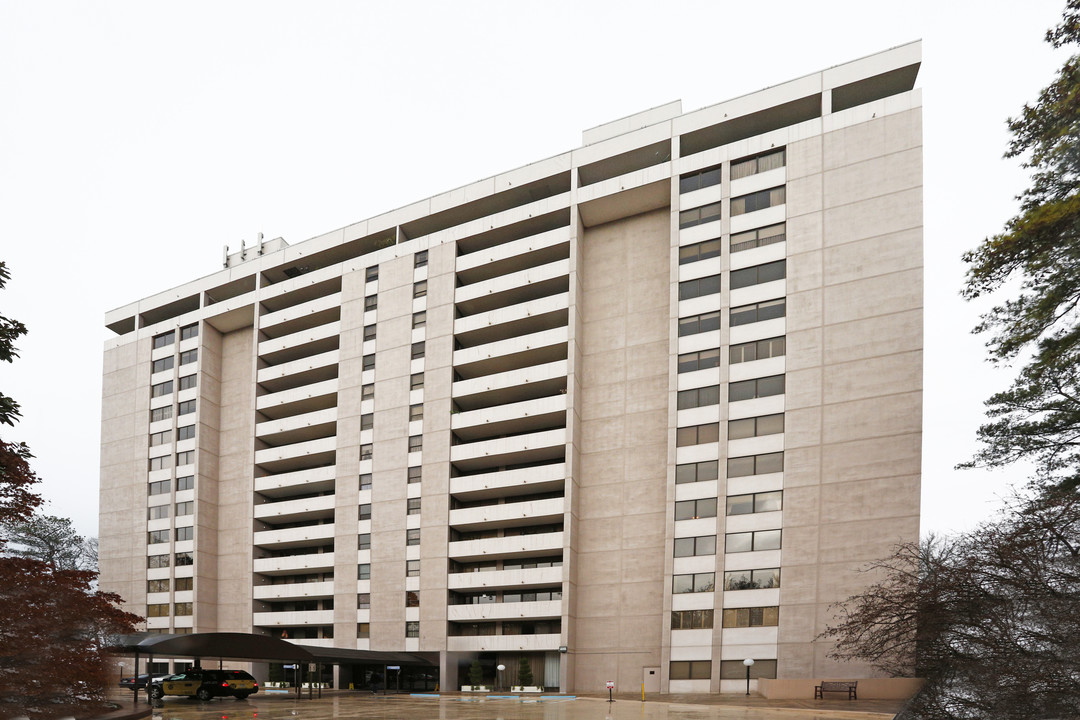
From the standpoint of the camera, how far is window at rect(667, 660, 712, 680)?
4731 centimetres

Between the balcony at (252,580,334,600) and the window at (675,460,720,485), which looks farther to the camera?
the balcony at (252,580,334,600)

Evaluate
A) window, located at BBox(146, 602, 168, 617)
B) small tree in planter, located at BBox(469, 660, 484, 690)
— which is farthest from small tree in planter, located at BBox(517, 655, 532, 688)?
window, located at BBox(146, 602, 168, 617)

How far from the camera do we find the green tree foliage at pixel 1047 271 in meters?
16.3

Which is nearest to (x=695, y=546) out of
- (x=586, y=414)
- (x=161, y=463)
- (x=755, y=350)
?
(x=586, y=414)

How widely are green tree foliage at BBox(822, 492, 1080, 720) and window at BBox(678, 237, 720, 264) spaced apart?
102ft

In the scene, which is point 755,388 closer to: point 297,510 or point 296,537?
point 297,510

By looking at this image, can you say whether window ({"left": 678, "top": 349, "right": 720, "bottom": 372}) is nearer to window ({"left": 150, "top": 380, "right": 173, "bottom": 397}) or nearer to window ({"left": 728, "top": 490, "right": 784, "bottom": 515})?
window ({"left": 728, "top": 490, "right": 784, "bottom": 515})

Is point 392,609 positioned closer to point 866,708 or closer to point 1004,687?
point 866,708

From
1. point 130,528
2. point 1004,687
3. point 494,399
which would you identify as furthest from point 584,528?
point 130,528

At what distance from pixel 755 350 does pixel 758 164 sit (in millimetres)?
12855

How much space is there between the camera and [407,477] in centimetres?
6206

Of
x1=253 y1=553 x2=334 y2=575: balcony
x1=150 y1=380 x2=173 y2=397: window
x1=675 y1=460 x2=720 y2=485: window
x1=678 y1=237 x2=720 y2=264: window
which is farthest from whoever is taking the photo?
x1=150 y1=380 x2=173 y2=397: window

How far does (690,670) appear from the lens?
4775cm

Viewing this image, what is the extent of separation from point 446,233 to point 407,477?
20180 mm
